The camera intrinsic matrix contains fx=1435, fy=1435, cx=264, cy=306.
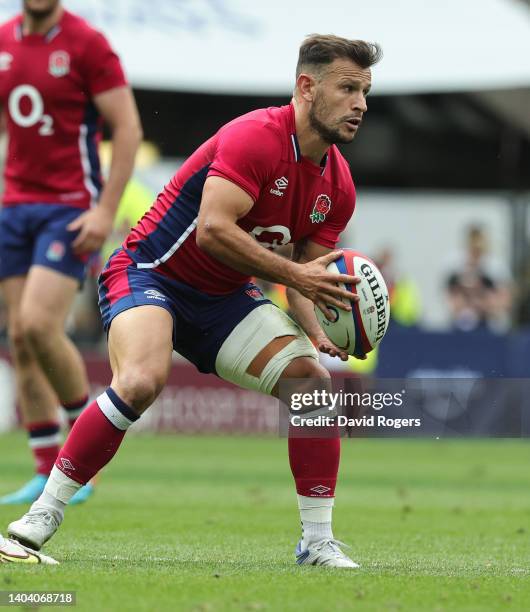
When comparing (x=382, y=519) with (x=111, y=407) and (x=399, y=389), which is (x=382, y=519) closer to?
(x=399, y=389)

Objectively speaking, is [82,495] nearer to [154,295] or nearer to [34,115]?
[34,115]

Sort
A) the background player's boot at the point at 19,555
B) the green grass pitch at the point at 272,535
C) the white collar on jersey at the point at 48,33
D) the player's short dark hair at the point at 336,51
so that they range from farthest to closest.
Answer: the white collar on jersey at the point at 48,33 → the player's short dark hair at the point at 336,51 → the background player's boot at the point at 19,555 → the green grass pitch at the point at 272,535

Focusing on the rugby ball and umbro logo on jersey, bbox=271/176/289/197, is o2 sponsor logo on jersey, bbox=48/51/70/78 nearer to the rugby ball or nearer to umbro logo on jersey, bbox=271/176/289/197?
umbro logo on jersey, bbox=271/176/289/197

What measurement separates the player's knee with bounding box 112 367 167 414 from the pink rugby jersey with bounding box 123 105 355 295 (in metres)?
0.66

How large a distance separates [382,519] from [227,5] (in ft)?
33.8

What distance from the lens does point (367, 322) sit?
5910 millimetres

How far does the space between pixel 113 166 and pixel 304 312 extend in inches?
87.5

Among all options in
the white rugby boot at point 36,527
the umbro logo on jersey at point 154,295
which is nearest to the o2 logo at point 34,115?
the umbro logo on jersey at point 154,295

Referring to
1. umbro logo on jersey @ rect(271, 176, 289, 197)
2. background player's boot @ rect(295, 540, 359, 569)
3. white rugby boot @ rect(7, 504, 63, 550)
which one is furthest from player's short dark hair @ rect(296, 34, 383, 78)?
white rugby boot @ rect(7, 504, 63, 550)

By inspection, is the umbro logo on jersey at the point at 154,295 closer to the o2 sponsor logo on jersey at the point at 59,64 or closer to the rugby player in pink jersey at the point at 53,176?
the rugby player in pink jersey at the point at 53,176

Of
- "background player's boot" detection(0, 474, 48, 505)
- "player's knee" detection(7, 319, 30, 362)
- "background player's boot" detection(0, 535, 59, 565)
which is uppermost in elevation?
"player's knee" detection(7, 319, 30, 362)

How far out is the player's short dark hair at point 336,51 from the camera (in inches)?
236

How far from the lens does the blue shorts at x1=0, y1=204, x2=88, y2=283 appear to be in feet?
26.9

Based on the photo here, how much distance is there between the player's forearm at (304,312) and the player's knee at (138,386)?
93cm
